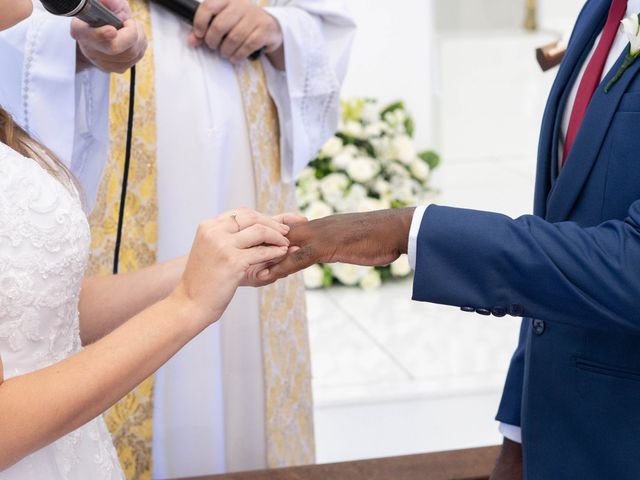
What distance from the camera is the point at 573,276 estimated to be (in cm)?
155

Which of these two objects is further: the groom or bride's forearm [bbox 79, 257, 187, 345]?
bride's forearm [bbox 79, 257, 187, 345]

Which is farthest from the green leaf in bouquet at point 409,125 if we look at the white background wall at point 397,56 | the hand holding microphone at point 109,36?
the hand holding microphone at point 109,36

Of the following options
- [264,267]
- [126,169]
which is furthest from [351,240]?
[126,169]

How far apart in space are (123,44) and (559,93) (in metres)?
0.97

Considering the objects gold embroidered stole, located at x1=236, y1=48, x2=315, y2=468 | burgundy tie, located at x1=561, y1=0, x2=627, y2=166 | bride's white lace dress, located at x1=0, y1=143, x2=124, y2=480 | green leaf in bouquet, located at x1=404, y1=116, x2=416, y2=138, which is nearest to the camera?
bride's white lace dress, located at x1=0, y1=143, x2=124, y2=480

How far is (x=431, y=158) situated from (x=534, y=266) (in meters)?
4.58

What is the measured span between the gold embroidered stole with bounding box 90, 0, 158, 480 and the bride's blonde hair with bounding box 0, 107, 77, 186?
0.72m

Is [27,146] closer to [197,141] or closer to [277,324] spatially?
[197,141]

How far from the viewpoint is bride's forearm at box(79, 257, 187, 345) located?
1.97 meters

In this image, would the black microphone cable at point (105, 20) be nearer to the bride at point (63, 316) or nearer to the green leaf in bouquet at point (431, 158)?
the bride at point (63, 316)

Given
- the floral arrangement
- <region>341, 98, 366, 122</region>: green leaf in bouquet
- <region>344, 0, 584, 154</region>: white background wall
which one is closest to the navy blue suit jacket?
the floral arrangement

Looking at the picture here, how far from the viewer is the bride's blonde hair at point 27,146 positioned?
1.80 metres

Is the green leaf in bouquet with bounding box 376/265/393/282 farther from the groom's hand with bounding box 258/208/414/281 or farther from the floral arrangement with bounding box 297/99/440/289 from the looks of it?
the groom's hand with bounding box 258/208/414/281

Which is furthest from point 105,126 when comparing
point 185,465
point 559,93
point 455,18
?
point 455,18
